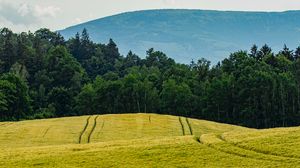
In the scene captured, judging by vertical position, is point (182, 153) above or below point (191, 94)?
below

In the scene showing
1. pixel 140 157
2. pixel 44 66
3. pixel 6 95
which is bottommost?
pixel 140 157

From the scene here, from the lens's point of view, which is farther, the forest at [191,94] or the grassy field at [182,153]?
the forest at [191,94]

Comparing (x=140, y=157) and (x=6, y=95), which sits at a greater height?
(x=6, y=95)

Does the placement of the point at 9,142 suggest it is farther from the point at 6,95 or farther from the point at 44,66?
the point at 44,66

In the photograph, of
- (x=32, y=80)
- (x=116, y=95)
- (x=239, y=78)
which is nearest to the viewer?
(x=239, y=78)

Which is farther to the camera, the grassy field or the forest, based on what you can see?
the forest

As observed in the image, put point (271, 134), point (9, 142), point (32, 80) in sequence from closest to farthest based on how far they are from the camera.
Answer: point (271, 134), point (9, 142), point (32, 80)

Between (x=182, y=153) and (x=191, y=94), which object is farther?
(x=191, y=94)

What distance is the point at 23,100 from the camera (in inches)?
5625

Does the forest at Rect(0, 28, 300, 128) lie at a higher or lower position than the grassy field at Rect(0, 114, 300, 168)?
higher

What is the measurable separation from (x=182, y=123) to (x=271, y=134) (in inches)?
1248

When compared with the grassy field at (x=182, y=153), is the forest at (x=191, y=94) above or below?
above

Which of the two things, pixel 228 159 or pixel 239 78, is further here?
pixel 239 78

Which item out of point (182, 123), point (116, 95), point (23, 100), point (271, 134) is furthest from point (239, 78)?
point (271, 134)
